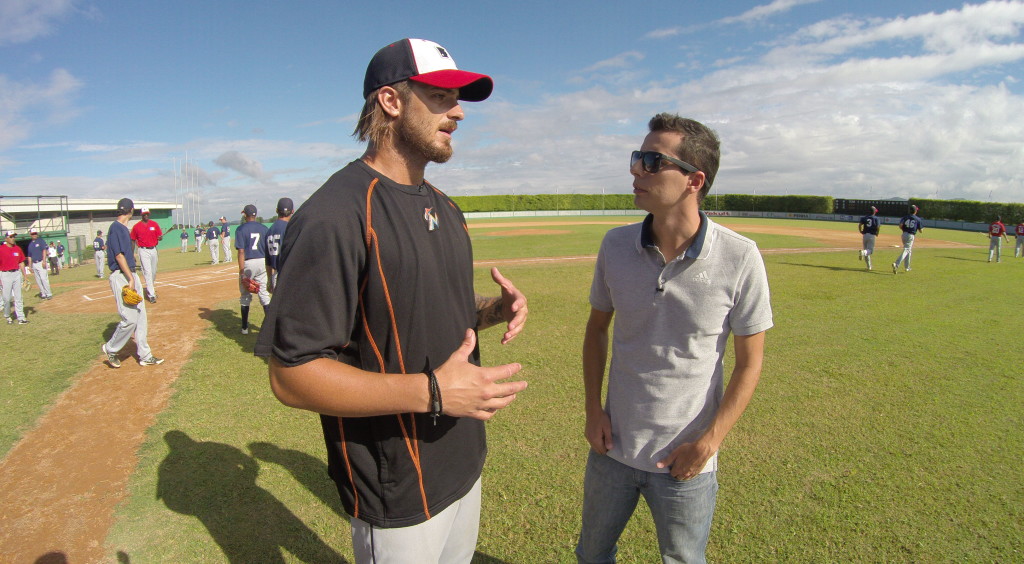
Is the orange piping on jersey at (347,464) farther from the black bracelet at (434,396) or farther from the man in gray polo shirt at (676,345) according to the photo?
the man in gray polo shirt at (676,345)

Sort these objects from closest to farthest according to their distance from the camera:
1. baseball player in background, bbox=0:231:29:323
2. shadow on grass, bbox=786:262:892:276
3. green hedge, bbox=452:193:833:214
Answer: baseball player in background, bbox=0:231:29:323 < shadow on grass, bbox=786:262:892:276 < green hedge, bbox=452:193:833:214

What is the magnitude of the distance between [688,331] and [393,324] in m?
1.28

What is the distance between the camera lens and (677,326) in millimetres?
2213

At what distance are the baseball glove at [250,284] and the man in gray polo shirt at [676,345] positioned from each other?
8512 millimetres

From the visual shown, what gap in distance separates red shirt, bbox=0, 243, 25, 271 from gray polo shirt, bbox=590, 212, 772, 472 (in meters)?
15.2

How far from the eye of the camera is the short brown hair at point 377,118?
184cm

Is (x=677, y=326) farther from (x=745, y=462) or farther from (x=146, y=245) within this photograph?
(x=146, y=245)

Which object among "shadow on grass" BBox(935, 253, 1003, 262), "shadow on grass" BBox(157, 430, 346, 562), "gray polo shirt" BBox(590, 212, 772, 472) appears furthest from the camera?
"shadow on grass" BBox(935, 253, 1003, 262)

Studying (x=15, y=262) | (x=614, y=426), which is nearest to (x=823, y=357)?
(x=614, y=426)

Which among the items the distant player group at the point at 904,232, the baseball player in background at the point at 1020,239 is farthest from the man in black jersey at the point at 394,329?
the baseball player in background at the point at 1020,239

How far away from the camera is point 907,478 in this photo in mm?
4227

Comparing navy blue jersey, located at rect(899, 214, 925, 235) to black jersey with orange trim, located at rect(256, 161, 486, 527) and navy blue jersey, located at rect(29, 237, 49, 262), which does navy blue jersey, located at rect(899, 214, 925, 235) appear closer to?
black jersey with orange trim, located at rect(256, 161, 486, 527)

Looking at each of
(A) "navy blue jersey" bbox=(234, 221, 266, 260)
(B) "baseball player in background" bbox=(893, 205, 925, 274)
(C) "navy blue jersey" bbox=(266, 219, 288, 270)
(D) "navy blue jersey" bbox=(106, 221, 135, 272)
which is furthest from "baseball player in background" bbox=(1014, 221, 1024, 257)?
(D) "navy blue jersey" bbox=(106, 221, 135, 272)

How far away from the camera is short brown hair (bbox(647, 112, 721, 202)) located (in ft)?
7.29
